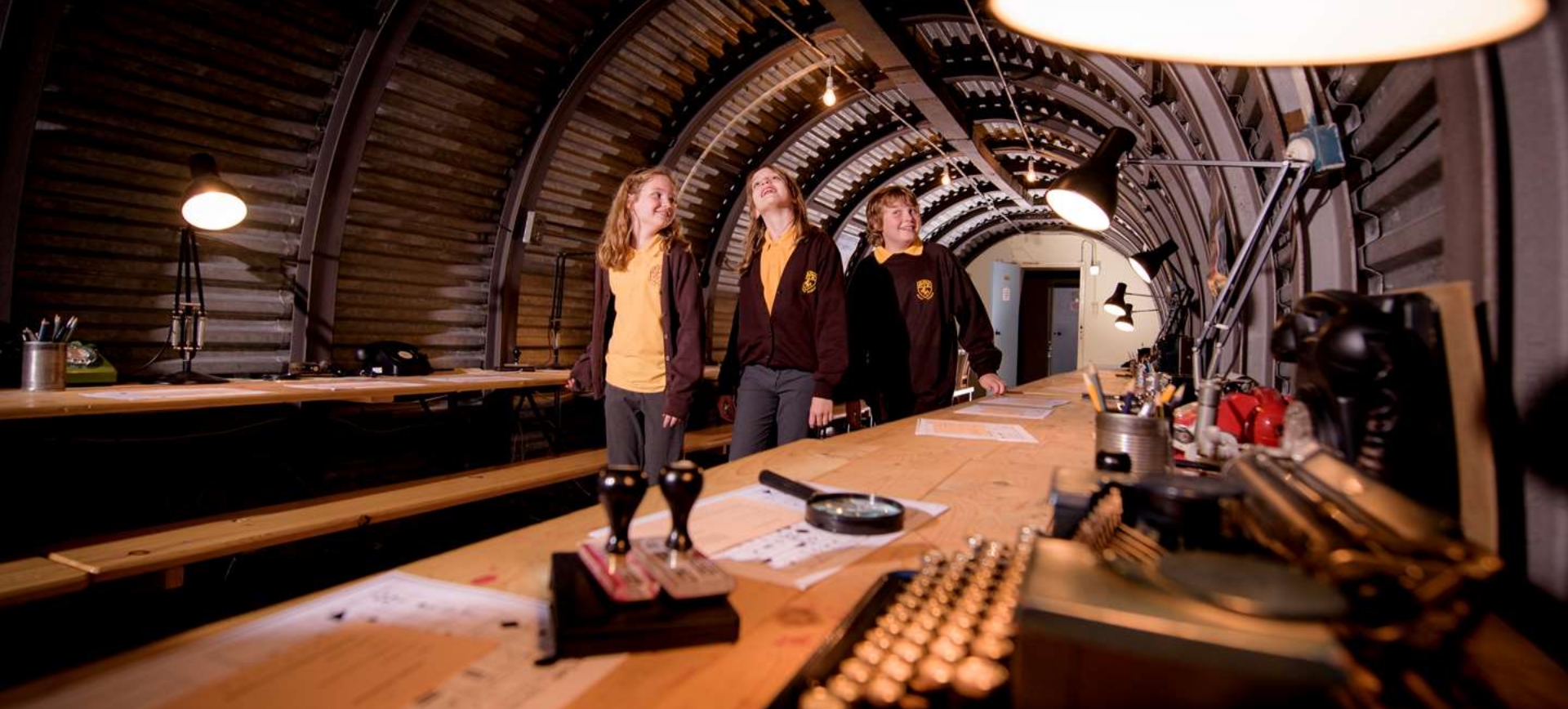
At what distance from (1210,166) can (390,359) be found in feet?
16.7

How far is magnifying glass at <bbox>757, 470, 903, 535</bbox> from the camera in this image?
1.34 meters

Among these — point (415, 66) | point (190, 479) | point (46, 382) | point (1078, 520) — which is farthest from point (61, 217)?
point (1078, 520)

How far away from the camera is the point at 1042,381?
718cm

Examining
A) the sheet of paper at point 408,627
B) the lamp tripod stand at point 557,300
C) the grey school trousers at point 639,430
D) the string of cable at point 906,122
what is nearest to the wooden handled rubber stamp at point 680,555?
the sheet of paper at point 408,627

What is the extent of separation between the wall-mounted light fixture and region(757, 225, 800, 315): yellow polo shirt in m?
2.71

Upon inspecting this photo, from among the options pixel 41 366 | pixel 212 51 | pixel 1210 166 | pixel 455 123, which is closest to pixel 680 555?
pixel 1210 166

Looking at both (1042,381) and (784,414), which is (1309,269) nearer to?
(784,414)

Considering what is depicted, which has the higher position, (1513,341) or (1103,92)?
(1103,92)

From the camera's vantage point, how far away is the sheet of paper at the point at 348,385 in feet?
12.6

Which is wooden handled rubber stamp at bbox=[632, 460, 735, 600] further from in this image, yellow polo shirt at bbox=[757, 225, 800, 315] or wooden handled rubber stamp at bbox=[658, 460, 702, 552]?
yellow polo shirt at bbox=[757, 225, 800, 315]

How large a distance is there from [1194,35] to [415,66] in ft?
17.6

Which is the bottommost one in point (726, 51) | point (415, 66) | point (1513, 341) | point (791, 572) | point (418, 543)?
point (418, 543)

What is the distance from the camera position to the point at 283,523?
324cm

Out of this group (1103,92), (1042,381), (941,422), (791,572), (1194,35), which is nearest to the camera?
(1194,35)
